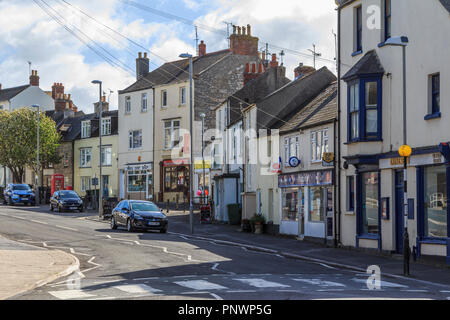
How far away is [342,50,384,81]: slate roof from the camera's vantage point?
26.3 m

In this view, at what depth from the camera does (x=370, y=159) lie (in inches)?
1040

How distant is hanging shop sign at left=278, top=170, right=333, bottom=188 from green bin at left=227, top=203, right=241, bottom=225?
741cm

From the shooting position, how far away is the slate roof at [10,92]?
8781 cm

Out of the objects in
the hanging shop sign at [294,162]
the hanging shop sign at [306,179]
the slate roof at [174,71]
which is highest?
the slate roof at [174,71]

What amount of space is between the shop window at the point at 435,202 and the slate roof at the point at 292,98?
48.8 ft

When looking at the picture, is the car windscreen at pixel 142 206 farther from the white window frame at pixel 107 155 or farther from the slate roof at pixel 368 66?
the white window frame at pixel 107 155

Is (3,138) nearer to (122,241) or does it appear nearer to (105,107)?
(105,107)

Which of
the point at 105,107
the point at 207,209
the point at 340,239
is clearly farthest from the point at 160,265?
the point at 105,107

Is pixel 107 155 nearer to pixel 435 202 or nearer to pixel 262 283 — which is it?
pixel 435 202

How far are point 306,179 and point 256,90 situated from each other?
14067 mm

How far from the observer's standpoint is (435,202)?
23078 mm

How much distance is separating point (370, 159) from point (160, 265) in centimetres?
982

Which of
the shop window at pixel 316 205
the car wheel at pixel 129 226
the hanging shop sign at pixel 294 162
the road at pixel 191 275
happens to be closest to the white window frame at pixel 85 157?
the car wheel at pixel 129 226

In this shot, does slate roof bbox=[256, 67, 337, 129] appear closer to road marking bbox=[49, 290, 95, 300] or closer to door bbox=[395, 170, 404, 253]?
door bbox=[395, 170, 404, 253]
